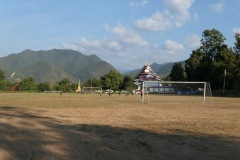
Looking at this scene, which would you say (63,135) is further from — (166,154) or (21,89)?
(21,89)

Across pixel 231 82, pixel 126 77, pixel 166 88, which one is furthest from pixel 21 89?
pixel 166 88

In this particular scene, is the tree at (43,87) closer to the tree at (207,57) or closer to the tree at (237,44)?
the tree at (207,57)

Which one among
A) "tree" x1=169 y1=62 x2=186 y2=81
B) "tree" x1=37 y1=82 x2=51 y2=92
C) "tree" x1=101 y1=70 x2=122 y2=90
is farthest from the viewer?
"tree" x1=101 y1=70 x2=122 y2=90

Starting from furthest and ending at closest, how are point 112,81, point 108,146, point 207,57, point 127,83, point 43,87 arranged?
point 43,87 → point 112,81 → point 127,83 → point 207,57 → point 108,146

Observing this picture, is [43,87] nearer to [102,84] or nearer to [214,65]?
[102,84]

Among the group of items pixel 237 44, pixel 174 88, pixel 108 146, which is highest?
pixel 237 44

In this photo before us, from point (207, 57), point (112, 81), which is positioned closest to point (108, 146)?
point (207, 57)

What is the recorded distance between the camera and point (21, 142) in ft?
30.2

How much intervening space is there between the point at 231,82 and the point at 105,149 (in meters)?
82.8

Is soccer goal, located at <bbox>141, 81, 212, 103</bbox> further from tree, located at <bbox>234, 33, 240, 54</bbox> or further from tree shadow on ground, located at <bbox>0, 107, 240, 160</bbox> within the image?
tree shadow on ground, located at <bbox>0, 107, 240, 160</bbox>

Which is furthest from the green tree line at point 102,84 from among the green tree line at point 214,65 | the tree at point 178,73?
the green tree line at point 214,65

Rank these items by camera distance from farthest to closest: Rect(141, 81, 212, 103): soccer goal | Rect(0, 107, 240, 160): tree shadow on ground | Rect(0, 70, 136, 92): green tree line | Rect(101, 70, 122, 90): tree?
1. Rect(101, 70, 122, 90): tree
2. Rect(0, 70, 136, 92): green tree line
3. Rect(141, 81, 212, 103): soccer goal
4. Rect(0, 107, 240, 160): tree shadow on ground

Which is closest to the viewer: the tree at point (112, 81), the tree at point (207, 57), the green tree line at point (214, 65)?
the green tree line at point (214, 65)

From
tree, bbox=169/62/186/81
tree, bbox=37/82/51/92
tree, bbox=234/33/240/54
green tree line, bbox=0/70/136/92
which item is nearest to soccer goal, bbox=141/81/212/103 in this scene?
tree, bbox=234/33/240/54
